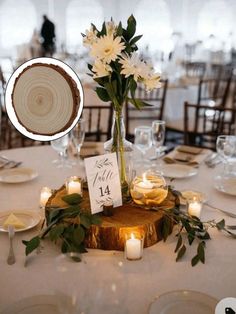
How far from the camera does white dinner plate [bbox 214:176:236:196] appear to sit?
5.02 feet

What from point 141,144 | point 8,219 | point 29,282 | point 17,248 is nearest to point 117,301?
point 29,282

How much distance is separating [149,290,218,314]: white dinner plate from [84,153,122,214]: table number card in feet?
1.20

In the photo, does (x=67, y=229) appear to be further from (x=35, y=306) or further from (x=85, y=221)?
(x=35, y=306)

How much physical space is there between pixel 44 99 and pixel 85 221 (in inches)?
15.7

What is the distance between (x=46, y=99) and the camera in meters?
1.25

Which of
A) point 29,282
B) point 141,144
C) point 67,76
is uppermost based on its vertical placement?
point 67,76

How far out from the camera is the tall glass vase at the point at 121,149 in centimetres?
131

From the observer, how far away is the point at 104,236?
1117mm

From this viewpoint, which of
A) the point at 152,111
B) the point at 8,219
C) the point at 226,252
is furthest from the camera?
the point at 152,111

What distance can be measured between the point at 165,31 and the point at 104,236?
10635mm

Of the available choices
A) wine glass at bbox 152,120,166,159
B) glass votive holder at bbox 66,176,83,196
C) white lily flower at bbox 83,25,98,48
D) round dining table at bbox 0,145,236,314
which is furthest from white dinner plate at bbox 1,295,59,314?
wine glass at bbox 152,120,166,159

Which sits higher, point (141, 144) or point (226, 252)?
point (141, 144)

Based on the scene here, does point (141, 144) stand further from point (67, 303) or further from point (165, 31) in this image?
point (165, 31)

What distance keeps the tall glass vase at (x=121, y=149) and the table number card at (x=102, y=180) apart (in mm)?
91
